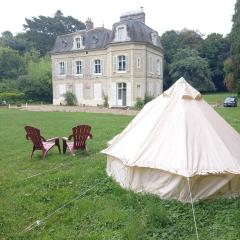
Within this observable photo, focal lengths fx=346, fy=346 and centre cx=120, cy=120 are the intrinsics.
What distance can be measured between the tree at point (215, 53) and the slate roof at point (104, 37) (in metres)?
19.1

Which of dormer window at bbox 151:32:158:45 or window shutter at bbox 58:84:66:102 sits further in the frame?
window shutter at bbox 58:84:66:102

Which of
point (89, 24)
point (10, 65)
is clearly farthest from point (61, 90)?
point (10, 65)

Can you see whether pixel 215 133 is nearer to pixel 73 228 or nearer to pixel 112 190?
pixel 112 190

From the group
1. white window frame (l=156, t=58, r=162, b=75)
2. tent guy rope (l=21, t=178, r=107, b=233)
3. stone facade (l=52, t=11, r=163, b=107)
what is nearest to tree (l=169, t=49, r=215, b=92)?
white window frame (l=156, t=58, r=162, b=75)

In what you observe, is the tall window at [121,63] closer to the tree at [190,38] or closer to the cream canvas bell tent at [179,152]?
the tree at [190,38]

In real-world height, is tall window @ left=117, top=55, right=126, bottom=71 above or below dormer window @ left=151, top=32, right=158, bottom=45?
below

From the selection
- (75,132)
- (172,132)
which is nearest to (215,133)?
(172,132)

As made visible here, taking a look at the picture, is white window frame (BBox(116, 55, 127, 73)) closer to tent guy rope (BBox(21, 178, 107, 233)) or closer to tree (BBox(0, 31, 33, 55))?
tent guy rope (BBox(21, 178, 107, 233))

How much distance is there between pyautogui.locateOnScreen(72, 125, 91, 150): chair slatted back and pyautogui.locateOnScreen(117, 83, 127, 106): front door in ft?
78.0

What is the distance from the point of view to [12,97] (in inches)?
1682

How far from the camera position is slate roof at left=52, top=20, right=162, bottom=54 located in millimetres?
33094

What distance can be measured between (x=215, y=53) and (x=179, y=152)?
2028 inches

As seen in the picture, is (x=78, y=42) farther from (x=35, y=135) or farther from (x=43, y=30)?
(x=35, y=135)

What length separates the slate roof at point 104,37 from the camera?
1303 inches
